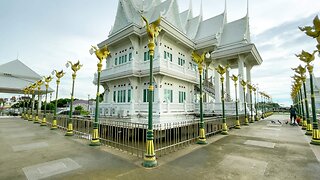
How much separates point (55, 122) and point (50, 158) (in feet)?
34.9

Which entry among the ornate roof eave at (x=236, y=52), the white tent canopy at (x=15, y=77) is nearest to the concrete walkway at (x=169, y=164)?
the ornate roof eave at (x=236, y=52)

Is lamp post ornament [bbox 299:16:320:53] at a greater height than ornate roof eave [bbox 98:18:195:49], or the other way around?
ornate roof eave [bbox 98:18:195:49]

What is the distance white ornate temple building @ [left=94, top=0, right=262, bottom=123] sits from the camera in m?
16.2

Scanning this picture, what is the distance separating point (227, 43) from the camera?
21.1m

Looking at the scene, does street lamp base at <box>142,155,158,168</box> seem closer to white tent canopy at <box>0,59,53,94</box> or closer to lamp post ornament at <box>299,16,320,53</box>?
lamp post ornament at <box>299,16,320,53</box>

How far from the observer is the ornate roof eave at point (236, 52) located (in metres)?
18.9

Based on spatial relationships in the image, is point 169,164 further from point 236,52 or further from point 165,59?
point 236,52

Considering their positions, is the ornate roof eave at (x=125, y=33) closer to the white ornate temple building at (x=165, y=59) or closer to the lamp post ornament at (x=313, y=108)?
the white ornate temple building at (x=165, y=59)

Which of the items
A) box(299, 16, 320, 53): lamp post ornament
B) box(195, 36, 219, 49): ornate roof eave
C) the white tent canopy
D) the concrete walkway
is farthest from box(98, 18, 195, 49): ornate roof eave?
the white tent canopy

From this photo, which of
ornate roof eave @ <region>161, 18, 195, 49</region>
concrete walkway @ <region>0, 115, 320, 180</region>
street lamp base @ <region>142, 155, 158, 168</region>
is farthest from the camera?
ornate roof eave @ <region>161, 18, 195, 49</region>

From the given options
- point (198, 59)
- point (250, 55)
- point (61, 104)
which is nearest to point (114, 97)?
point (198, 59)

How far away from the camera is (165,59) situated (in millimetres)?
16234

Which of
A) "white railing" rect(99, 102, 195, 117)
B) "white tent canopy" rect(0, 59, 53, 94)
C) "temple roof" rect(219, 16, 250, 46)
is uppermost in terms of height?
"temple roof" rect(219, 16, 250, 46)

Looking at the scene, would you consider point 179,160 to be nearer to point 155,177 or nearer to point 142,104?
point 155,177
